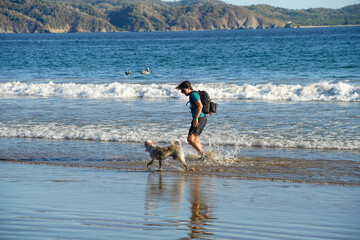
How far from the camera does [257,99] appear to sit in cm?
2150

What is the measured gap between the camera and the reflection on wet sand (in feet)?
19.4

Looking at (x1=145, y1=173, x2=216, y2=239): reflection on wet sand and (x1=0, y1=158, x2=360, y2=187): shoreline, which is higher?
(x1=0, y1=158, x2=360, y2=187): shoreline

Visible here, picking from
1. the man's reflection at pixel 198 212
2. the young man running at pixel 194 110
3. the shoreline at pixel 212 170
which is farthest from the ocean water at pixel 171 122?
the man's reflection at pixel 198 212

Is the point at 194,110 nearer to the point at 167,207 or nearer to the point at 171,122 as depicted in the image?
the point at 167,207

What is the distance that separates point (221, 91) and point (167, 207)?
17.4m

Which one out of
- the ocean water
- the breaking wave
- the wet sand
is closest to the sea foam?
the ocean water

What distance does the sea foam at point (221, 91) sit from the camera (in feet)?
69.9

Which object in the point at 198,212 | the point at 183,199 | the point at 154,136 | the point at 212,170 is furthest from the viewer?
the point at 154,136

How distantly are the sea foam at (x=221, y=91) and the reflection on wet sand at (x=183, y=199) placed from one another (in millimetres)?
13358

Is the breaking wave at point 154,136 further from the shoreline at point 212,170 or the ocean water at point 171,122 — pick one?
the shoreline at point 212,170

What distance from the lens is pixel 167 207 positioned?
22.5ft

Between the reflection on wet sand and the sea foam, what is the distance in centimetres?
1336

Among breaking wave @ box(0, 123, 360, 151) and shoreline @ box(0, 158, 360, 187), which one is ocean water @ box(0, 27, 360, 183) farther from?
shoreline @ box(0, 158, 360, 187)

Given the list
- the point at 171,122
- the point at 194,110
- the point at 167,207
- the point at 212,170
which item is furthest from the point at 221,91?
the point at 167,207
